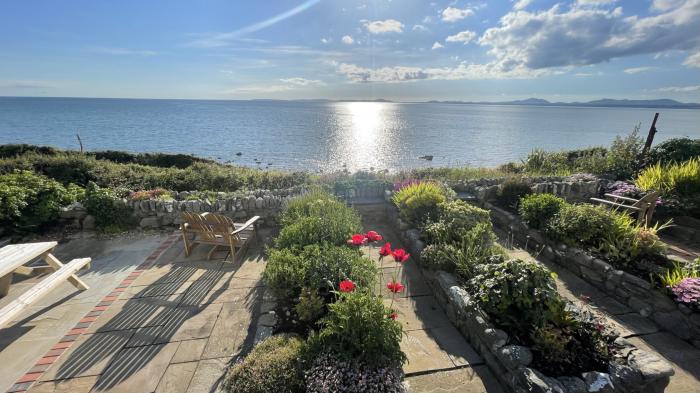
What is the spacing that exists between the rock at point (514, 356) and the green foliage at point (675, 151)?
8642mm

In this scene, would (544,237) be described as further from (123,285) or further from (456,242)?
(123,285)

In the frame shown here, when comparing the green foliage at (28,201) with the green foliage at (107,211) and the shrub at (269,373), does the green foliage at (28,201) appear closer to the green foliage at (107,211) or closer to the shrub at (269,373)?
the green foliage at (107,211)

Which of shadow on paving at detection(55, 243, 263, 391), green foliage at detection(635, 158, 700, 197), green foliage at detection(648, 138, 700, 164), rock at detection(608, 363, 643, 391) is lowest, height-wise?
shadow on paving at detection(55, 243, 263, 391)

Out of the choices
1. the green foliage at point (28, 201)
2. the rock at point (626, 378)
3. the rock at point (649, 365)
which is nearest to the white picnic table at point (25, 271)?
the green foliage at point (28, 201)

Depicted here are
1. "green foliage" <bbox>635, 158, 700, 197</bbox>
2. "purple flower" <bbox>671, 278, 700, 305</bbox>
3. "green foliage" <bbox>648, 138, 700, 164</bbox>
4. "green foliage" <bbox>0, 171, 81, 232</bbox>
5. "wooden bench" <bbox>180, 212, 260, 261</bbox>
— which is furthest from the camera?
"green foliage" <bbox>648, 138, 700, 164</bbox>

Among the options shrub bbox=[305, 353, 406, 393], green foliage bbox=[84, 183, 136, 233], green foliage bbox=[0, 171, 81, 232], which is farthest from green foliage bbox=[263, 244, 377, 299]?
green foliage bbox=[0, 171, 81, 232]

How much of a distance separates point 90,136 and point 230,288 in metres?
51.7

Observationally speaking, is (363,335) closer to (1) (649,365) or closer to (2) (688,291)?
(1) (649,365)

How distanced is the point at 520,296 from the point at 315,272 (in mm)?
1948

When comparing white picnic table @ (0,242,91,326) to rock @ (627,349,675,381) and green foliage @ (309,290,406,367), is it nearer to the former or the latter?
green foliage @ (309,290,406,367)

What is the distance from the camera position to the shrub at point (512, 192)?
6312mm

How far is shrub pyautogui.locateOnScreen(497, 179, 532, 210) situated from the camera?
631 cm

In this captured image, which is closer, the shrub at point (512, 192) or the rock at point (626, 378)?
the rock at point (626, 378)

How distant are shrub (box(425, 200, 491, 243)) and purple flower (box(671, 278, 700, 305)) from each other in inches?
80.2
